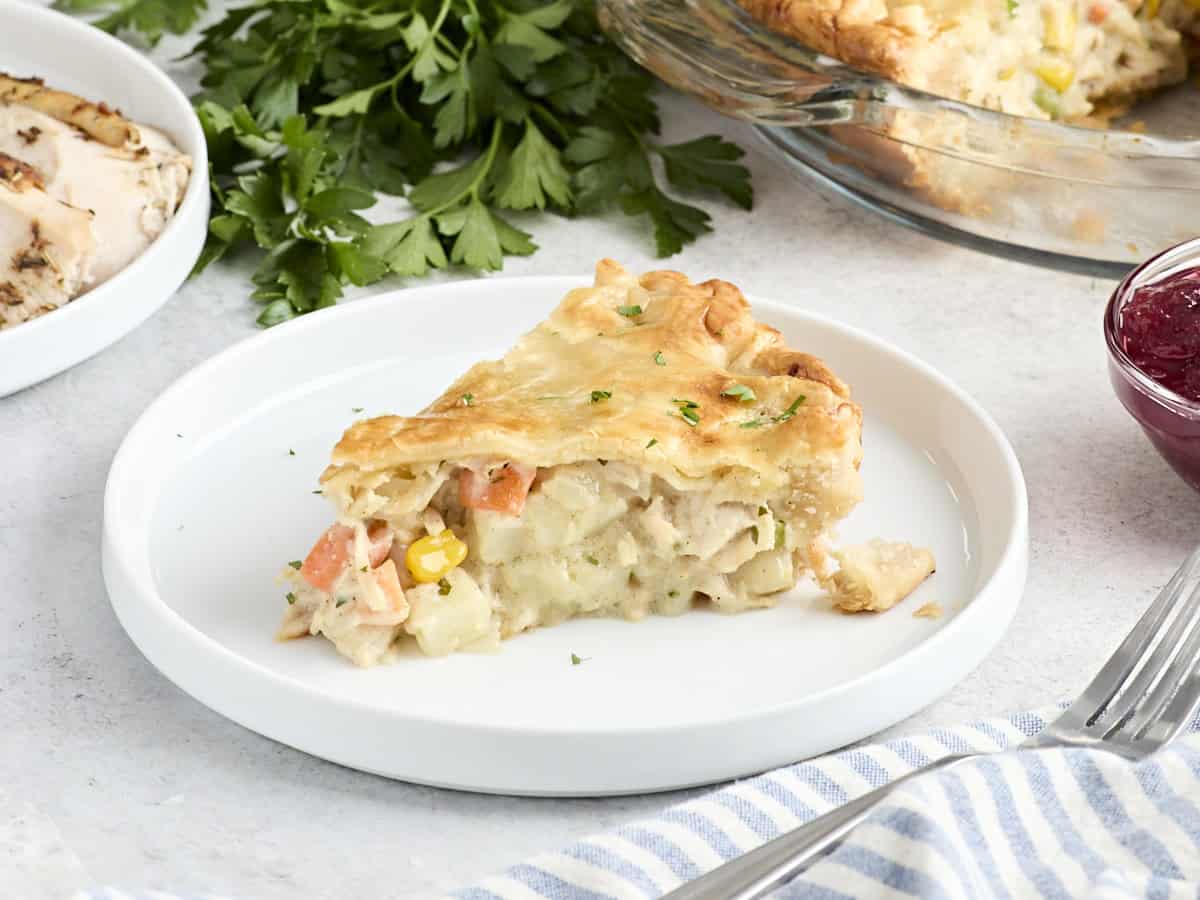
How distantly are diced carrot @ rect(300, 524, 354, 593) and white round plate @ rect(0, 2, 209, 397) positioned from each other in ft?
3.84

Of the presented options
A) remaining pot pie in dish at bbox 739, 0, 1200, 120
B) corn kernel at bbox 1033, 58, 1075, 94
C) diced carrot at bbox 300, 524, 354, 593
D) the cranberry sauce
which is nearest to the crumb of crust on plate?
the cranberry sauce

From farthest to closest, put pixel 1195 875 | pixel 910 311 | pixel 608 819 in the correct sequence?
pixel 910 311
pixel 608 819
pixel 1195 875

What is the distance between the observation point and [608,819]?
2881mm

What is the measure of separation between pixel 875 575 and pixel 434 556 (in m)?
0.86

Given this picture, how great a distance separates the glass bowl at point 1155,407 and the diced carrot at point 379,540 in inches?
62.8

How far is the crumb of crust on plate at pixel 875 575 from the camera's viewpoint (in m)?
3.22

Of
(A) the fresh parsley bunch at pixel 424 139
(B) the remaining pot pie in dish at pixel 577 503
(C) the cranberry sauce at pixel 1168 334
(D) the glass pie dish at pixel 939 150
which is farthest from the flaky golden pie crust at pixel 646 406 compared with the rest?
(A) the fresh parsley bunch at pixel 424 139

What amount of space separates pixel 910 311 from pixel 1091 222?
522 millimetres

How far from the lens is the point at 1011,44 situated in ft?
15.7

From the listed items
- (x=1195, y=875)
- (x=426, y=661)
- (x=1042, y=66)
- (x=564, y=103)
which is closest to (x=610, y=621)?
(x=426, y=661)

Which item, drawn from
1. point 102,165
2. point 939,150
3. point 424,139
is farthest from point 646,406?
point 424,139

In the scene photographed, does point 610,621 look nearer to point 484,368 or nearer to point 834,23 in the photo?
point 484,368

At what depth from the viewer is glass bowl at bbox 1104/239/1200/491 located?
3447 millimetres

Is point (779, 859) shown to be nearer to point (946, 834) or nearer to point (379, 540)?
point (946, 834)
